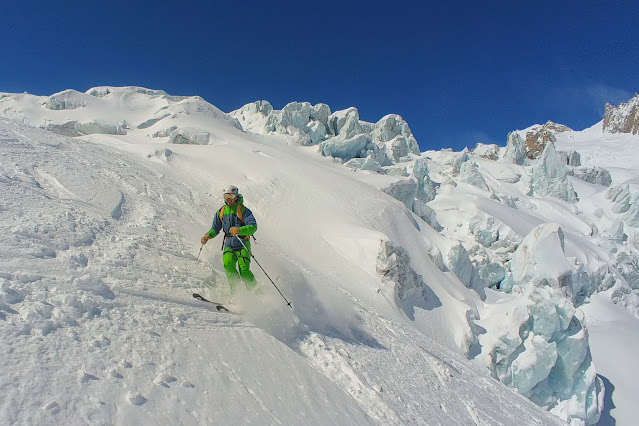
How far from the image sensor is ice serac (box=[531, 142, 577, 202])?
41.7 meters

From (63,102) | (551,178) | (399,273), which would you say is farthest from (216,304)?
(551,178)

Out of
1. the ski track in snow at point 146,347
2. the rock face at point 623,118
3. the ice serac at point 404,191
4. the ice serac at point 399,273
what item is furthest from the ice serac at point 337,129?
the rock face at point 623,118

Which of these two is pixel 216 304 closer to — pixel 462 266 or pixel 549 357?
pixel 549 357

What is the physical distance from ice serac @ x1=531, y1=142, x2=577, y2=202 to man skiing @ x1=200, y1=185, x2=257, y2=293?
148ft

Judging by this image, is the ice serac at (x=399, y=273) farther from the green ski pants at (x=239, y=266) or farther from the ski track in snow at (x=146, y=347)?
the green ski pants at (x=239, y=266)

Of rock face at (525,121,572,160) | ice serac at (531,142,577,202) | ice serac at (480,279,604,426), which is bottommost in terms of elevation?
ice serac at (480,279,604,426)

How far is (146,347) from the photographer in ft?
9.87

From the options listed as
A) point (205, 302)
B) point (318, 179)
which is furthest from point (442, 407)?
point (318, 179)

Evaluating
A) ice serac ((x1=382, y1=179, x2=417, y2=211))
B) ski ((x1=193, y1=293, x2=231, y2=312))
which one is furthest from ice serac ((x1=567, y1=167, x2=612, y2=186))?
ski ((x1=193, y1=293, x2=231, y2=312))

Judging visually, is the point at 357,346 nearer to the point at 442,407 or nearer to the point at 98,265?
the point at 442,407

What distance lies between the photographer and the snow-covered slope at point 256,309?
269 cm

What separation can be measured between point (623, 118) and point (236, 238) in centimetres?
12541

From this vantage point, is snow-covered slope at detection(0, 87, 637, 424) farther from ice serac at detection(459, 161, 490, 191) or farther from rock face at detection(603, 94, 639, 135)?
rock face at detection(603, 94, 639, 135)

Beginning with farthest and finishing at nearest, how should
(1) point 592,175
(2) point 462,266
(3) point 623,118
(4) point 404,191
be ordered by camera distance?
(3) point 623,118 → (1) point 592,175 → (4) point 404,191 → (2) point 462,266
